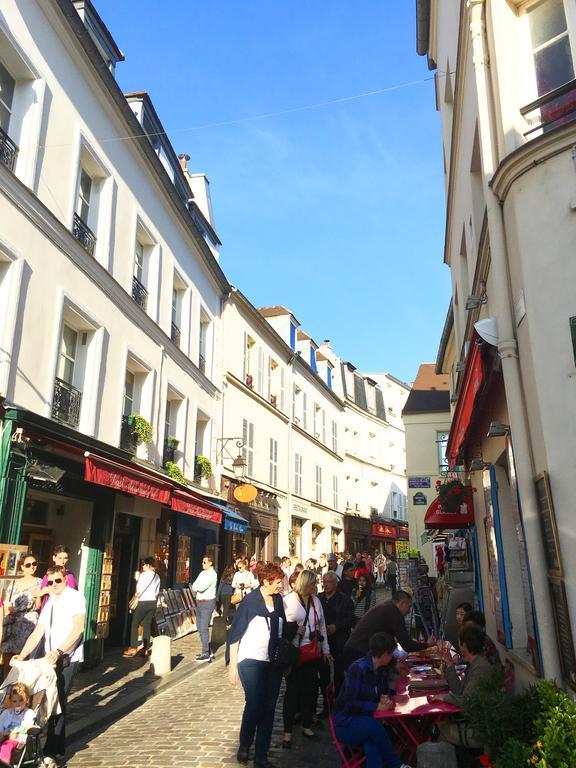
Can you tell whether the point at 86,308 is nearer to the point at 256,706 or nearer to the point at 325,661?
the point at 325,661

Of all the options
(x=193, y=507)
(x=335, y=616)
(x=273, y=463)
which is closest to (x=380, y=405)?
(x=273, y=463)

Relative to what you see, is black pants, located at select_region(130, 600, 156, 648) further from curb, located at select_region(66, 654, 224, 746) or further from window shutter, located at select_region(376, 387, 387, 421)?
window shutter, located at select_region(376, 387, 387, 421)

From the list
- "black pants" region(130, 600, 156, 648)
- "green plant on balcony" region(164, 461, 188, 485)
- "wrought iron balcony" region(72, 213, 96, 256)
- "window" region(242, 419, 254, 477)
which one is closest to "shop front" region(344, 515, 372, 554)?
"window" region(242, 419, 254, 477)

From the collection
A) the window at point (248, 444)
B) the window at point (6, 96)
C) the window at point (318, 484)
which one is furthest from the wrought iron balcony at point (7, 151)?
the window at point (318, 484)

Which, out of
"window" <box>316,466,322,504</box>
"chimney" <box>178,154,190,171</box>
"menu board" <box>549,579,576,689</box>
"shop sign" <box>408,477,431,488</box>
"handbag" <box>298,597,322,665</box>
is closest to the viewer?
"menu board" <box>549,579,576,689</box>

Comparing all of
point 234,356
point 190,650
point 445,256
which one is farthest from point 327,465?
point 190,650

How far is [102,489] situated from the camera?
10.0 metres

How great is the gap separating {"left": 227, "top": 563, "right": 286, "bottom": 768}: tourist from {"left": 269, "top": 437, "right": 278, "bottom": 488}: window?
50.8 feet

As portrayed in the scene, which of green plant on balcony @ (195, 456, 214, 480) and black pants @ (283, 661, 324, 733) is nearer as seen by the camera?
black pants @ (283, 661, 324, 733)

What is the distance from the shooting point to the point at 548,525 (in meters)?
4.33

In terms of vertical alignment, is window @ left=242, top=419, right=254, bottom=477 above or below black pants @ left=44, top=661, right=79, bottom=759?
above

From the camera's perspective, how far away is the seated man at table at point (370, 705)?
4.23 meters

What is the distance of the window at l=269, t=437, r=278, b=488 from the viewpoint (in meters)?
21.0

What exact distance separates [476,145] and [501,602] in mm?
5200
